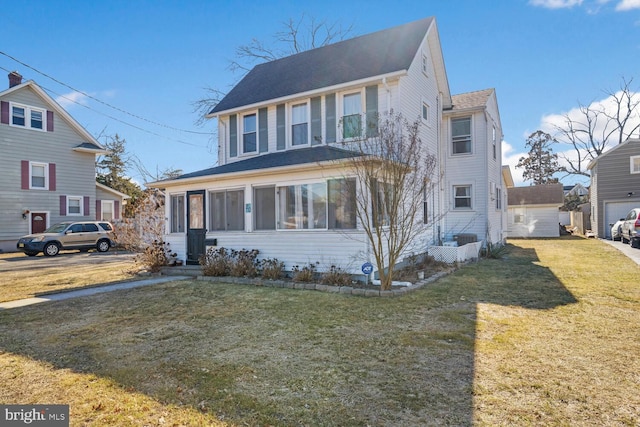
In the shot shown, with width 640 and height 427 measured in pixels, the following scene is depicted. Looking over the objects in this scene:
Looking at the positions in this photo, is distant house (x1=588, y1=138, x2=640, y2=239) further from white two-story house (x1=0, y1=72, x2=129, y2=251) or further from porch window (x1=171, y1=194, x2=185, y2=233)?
white two-story house (x1=0, y1=72, x2=129, y2=251)

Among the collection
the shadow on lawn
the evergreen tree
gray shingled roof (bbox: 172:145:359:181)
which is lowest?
the shadow on lawn

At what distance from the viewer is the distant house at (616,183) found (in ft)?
67.2

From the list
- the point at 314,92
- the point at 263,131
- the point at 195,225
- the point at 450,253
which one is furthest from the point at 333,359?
the point at 263,131

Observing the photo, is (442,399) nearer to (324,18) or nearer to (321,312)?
(321,312)

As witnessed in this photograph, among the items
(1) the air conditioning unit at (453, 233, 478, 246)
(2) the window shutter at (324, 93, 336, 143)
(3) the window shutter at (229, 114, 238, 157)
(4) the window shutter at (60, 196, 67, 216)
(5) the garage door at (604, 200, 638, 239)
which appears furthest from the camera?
(4) the window shutter at (60, 196, 67, 216)

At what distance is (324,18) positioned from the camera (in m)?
23.0

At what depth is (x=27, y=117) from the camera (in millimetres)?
20016

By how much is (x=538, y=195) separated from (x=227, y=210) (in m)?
23.4

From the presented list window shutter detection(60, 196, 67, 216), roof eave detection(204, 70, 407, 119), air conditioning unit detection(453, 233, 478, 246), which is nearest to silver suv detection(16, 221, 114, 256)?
window shutter detection(60, 196, 67, 216)

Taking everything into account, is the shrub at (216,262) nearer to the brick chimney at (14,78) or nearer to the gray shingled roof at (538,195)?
the brick chimney at (14,78)

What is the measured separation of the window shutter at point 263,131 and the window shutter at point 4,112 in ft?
50.9

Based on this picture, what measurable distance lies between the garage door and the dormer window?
33280 millimetres

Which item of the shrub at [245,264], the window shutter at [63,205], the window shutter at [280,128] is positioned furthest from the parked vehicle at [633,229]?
the window shutter at [63,205]

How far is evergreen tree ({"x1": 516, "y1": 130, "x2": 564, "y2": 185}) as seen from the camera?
46.2 metres
